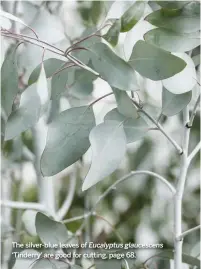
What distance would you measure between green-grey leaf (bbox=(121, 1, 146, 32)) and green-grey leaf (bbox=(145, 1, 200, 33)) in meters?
0.03

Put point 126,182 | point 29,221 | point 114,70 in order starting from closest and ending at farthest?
point 114,70, point 29,221, point 126,182

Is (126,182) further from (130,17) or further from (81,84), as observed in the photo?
(130,17)

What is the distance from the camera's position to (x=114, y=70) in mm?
378

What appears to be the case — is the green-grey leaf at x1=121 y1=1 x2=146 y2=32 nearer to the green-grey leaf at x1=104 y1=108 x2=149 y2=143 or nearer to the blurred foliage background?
the green-grey leaf at x1=104 y1=108 x2=149 y2=143

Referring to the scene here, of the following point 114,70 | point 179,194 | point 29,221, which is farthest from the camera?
point 29,221

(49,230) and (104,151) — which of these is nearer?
(104,151)

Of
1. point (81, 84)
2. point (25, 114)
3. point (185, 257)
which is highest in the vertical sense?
point (81, 84)

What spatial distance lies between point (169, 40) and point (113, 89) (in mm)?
76

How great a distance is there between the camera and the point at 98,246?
59cm

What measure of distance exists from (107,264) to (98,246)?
0.29ft

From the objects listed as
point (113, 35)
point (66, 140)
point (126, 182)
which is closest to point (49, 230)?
point (66, 140)

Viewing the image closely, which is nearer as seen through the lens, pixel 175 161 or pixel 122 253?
pixel 122 253

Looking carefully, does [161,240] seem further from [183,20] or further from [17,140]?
[183,20]

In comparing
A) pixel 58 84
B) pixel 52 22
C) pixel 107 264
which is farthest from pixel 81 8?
pixel 107 264
